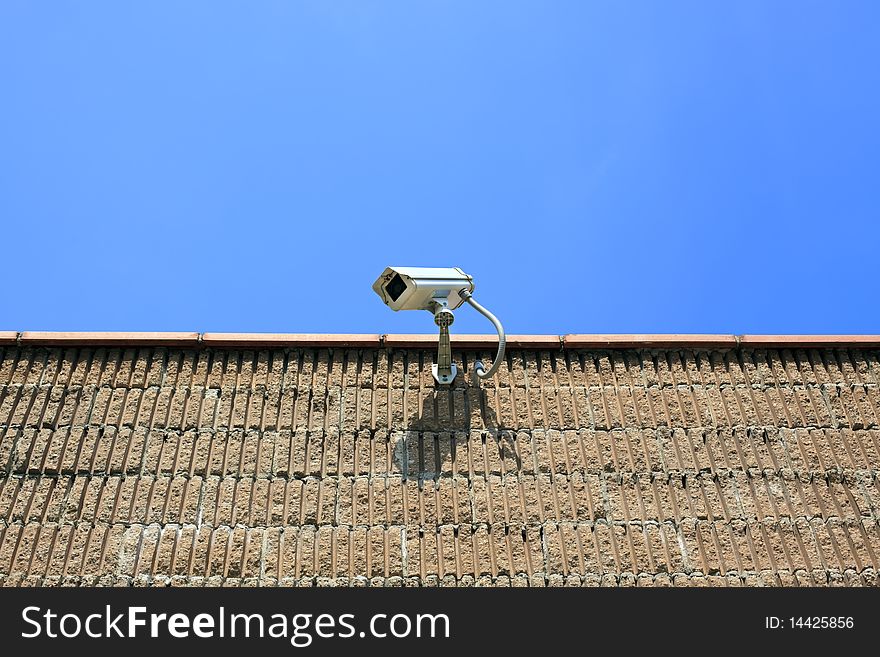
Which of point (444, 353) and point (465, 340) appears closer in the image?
point (444, 353)

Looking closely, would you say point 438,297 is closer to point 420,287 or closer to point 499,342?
point 420,287

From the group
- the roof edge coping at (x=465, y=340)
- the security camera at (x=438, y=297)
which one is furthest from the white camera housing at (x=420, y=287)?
the roof edge coping at (x=465, y=340)

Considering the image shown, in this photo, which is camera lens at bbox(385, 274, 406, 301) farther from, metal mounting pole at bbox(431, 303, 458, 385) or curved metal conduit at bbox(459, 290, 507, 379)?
curved metal conduit at bbox(459, 290, 507, 379)

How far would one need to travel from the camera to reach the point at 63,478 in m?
4.07

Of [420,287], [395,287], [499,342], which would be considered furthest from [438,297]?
[499,342]

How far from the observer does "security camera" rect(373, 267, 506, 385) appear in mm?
4707

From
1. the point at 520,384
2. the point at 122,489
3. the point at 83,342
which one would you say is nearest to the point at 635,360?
the point at 520,384

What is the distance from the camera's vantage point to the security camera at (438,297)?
4.71 metres

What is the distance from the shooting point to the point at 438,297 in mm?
4816

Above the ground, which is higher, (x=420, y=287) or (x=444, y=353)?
(x=420, y=287)

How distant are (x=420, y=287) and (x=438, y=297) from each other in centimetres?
16

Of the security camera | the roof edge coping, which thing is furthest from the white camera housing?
the roof edge coping

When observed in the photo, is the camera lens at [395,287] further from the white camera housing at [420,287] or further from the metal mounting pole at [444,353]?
the metal mounting pole at [444,353]

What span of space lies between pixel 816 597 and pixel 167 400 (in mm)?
3598
